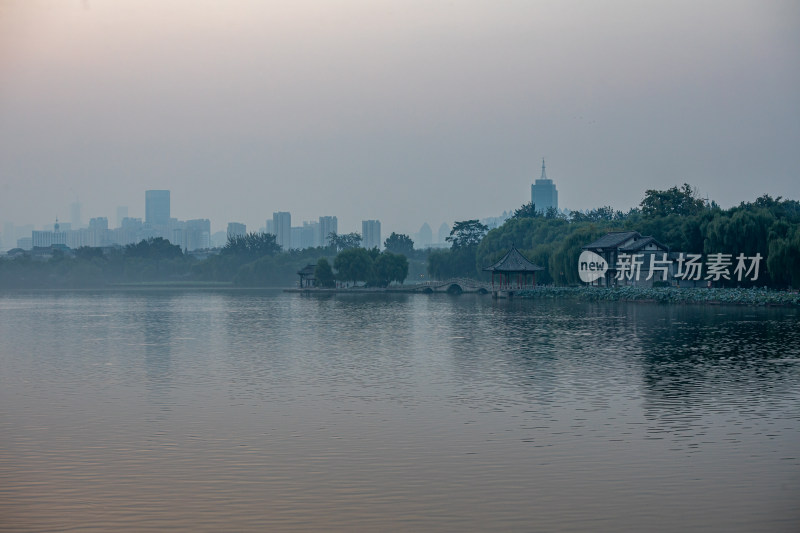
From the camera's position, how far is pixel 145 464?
46.2 feet

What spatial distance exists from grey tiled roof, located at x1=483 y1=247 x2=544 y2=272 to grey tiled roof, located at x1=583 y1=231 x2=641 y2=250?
23.8 feet

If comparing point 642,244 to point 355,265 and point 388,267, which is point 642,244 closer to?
point 388,267

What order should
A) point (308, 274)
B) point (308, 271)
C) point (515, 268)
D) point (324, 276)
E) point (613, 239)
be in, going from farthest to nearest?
point (308, 271) < point (308, 274) < point (324, 276) < point (515, 268) < point (613, 239)

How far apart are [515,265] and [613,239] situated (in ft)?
Answer: 37.8

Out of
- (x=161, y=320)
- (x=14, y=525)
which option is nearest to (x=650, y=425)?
(x=14, y=525)

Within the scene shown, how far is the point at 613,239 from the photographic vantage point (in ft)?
285

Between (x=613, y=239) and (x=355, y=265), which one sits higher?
(x=613, y=239)

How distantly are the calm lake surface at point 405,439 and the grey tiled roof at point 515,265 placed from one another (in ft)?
194


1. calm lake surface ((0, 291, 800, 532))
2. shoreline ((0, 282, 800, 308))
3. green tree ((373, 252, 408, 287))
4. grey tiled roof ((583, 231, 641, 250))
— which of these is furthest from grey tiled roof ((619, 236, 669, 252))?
calm lake surface ((0, 291, 800, 532))

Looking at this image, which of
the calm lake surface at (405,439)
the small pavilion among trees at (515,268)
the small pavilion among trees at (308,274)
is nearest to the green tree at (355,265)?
the small pavilion among trees at (308,274)

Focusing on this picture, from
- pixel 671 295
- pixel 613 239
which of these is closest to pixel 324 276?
pixel 613 239

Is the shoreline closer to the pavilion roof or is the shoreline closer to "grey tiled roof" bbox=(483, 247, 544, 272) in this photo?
"grey tiled roof" bbox=(483, 247, 544, 272)

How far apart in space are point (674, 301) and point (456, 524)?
2507 inches

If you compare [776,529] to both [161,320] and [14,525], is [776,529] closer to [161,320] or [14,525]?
[14,525]
